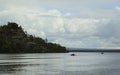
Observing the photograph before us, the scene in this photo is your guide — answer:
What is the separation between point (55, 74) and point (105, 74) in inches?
445

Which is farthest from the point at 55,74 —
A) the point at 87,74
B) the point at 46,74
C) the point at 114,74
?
the point at 114,74

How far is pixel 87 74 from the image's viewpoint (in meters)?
78.5

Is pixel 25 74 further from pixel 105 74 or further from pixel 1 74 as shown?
Result: pixel 105 74

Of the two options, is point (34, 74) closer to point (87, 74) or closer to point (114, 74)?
point (87, 74)

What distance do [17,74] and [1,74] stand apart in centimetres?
348

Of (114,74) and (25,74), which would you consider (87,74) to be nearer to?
(114,74)

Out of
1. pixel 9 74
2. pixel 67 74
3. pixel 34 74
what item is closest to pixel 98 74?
pixel 67 74

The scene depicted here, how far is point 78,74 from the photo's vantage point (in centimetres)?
7869

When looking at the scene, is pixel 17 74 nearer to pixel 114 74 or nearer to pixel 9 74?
pixel 9 74

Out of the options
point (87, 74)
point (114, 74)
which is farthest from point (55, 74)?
point (114, 74)

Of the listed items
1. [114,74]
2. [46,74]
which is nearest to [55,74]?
[46,74]

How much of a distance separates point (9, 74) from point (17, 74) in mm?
1833

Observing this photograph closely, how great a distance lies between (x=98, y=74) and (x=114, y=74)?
140 inches

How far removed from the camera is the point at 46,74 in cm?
7819
